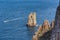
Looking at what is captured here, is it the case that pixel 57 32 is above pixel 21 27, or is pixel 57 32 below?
above

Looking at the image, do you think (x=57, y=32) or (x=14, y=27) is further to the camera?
(x=14, y=27)

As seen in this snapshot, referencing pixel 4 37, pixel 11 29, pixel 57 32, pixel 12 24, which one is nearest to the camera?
pixel 57 32

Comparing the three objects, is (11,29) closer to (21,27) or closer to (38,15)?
(21,27)

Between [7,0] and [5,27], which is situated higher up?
[7,0]

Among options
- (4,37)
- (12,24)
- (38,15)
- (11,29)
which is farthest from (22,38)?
(38,15)

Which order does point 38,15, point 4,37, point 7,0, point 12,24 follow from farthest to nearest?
point 7,0, point 38,15, point 12,24, point 4,37

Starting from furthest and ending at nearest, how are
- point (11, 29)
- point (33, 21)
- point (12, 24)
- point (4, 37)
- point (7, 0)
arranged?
point (7, 0), point (33, 21), point (12, 24), point (11, 29), point (4, 37)

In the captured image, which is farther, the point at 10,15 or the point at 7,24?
the point at 10,15

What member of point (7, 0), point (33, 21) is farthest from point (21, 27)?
point (7, 0)

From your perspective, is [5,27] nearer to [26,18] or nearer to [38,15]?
[26,18]
